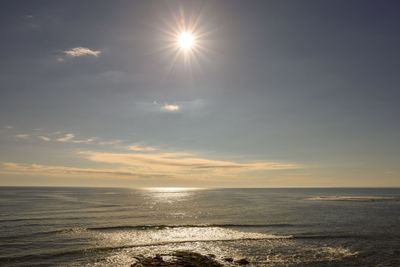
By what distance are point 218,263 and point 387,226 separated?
47023 mm

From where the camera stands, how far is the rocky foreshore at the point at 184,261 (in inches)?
1363

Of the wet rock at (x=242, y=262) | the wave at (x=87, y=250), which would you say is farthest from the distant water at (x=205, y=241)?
the wet rock at (x=242, y=262)

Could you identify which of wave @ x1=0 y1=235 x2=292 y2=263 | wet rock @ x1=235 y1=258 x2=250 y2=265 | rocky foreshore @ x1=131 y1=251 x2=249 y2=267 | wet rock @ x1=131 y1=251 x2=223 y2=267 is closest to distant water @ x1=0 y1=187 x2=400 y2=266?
wave @ x1=0 y1=235 x2=292 y2=263

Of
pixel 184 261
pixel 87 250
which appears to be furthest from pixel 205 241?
pixel 87 250

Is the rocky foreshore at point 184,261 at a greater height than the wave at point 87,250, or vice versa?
the rocky foreshore at point 184,261

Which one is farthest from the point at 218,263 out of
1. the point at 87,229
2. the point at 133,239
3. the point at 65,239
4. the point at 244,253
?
the point at 87,229

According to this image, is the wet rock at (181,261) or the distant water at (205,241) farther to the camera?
the distant water at (205,241)

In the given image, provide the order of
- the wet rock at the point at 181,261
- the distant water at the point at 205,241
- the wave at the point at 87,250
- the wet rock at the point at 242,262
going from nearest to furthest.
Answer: the wet rock at the point at 181,261 → the wet rock at the point at 242,262 → the wave at the point at 87,250 → the distant water at the point at 205,241

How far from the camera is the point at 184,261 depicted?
3578 cm

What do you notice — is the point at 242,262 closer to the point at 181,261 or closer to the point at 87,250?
the point at 181,261

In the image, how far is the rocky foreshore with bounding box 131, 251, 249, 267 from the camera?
34625mm

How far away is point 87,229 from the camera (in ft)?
197

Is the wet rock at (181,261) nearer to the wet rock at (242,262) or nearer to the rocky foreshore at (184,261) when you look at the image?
the rocky foreshore at (184,261)

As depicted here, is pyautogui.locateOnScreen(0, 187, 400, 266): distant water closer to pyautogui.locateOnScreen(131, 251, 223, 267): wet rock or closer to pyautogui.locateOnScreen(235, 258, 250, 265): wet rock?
pyautogui.locateOnScreen(235, 258, 250, 265): wet rock
